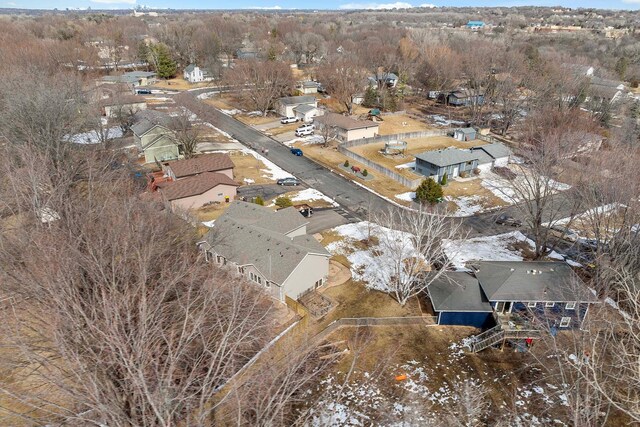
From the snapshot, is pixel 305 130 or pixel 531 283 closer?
pixel 531 283

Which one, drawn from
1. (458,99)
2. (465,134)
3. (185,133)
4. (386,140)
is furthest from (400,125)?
(185,133)

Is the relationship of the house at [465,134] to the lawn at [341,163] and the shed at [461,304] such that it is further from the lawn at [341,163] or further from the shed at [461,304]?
the shed at [461,304]

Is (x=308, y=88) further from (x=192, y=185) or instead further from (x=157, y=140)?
(x=192, y=185)

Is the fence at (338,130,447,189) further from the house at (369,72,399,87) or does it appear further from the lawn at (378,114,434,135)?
the house at (369,72,399,87)

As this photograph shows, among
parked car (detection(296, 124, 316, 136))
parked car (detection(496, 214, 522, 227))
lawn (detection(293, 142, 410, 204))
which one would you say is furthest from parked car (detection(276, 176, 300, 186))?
parked car (detection(496, 214, 522, 227))

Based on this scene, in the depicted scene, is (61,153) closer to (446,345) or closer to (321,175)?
(321,175)

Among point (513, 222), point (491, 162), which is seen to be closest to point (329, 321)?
point (513, 222)

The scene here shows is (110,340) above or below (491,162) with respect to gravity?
above
